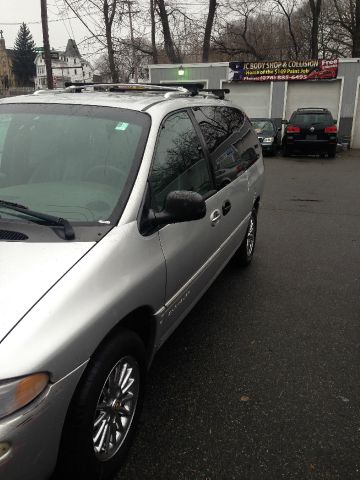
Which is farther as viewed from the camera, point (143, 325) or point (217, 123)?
point (217, 123)

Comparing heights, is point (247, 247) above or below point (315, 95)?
below

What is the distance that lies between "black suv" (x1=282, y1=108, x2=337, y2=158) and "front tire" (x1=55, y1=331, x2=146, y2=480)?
16.0 m

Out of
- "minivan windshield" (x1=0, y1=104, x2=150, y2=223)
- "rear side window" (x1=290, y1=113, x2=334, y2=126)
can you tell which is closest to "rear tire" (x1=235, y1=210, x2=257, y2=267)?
"minivan windshield" (x1=0, y1=104, x2=150, y2=223)

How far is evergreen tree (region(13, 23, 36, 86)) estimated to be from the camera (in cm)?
9250

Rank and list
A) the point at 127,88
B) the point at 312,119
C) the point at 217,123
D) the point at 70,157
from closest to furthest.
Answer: the point at 70,157 < the point at 217,123 < the point at 127,88 < the point at 312,119

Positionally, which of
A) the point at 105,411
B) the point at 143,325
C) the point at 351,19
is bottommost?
the point at 105,411

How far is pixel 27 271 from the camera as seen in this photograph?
1828 millimetres

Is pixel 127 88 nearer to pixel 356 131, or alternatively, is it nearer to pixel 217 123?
pixel 217 123

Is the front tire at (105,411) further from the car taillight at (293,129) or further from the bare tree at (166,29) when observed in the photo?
the bare tree at (166,29)

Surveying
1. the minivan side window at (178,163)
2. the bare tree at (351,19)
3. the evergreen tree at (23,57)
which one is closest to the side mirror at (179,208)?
the minivan side window at (178,163)

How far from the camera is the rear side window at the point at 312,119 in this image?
16.8 meters

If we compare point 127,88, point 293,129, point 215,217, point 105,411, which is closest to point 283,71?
point 293,129

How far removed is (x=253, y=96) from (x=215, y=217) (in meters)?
20.2

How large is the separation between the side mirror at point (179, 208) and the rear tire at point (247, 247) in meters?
2.52
